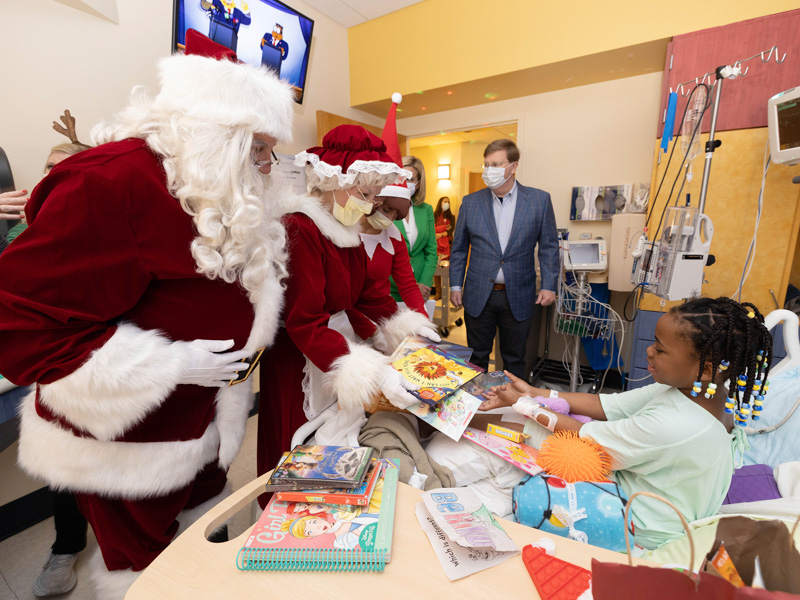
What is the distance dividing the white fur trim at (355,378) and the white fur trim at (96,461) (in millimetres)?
437

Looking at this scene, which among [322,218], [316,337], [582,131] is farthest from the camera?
[582,131]

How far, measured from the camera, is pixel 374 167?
1.26 meters

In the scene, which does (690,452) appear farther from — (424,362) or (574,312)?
(574,312)

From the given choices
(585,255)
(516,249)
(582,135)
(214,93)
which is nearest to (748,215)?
(585,255)

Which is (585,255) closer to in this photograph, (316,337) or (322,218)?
(322,218)

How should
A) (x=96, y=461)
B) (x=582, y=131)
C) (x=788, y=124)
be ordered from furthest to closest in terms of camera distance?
(x=582, y=131), (x=788, y=124), (x=96, y=461)

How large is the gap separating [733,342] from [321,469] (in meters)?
1.14

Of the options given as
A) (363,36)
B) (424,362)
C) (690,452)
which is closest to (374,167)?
Result: (424,362)

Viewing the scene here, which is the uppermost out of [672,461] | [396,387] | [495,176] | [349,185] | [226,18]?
[226,18]

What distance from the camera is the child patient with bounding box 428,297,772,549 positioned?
1036 millimetres

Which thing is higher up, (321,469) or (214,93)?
(214,93)

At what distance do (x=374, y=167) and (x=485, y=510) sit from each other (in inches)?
40.3

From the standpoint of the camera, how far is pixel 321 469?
35.4 inches

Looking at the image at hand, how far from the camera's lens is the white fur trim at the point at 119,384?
83 centimetres
